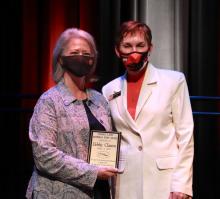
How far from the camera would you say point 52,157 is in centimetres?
217

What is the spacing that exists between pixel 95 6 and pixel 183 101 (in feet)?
6.21

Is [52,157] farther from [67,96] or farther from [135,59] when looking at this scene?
[135,59]

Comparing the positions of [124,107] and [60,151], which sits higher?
[124,107]

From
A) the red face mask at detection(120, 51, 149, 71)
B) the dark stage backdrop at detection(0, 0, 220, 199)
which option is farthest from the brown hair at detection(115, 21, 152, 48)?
the dark stage backdrop at detection(0, 0, 220, 199)

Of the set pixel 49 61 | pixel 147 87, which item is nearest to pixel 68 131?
pixel 147 87

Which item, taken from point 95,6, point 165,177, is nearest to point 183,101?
point 165,177

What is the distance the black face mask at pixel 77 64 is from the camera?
7.66ft

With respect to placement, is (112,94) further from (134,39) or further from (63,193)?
(63,193)

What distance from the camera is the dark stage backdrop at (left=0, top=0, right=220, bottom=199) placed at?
3.90 m

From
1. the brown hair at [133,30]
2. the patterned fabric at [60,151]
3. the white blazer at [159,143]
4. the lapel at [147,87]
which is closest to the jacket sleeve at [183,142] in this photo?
the white blazer at [159,143]

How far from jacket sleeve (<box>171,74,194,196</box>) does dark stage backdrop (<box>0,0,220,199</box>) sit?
58.9 inches

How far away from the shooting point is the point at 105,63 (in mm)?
3914

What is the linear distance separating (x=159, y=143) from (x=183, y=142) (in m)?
0.11

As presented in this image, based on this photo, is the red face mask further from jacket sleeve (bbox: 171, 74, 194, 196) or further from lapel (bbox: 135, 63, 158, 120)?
jacket sleeve (bbox: 171, 74, 194, 196)
